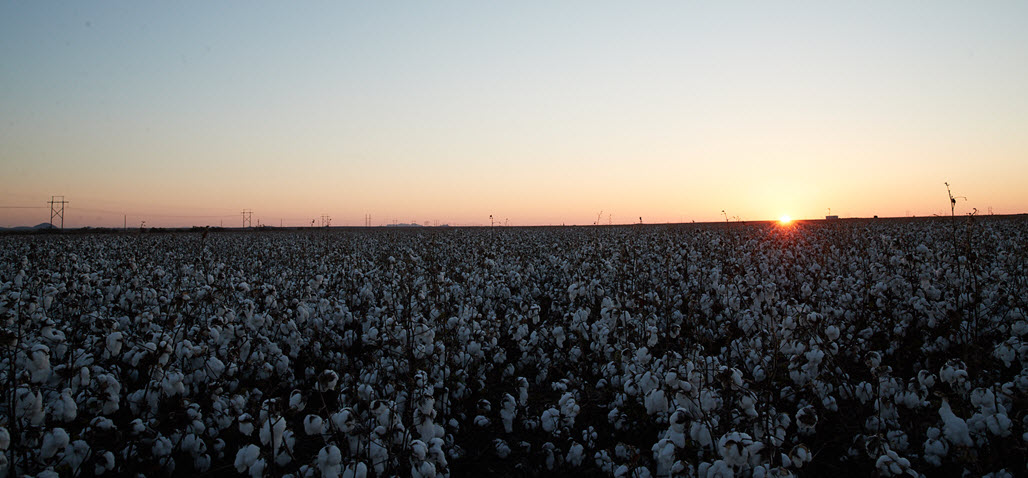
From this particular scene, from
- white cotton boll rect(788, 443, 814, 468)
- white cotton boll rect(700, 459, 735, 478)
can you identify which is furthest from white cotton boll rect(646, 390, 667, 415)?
white cotton boll rect(788, 443, 814, 468)

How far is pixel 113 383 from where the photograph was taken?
157 inches

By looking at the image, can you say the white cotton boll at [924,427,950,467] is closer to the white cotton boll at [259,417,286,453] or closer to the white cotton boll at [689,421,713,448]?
the white cotton boll at [689,421,713,448]

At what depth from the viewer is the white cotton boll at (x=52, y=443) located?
3.18 m

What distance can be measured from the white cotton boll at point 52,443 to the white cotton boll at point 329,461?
1690mm

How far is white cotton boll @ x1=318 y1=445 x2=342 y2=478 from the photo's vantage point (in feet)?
9.65

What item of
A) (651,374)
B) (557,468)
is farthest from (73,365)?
(651,374)

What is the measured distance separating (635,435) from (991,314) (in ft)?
18.5

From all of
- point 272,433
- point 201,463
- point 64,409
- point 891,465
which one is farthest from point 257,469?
point 891,465

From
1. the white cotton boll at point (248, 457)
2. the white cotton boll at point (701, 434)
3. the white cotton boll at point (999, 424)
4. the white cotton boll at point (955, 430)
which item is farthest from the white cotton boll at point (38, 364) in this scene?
the white cotton boll at point (999, 424)

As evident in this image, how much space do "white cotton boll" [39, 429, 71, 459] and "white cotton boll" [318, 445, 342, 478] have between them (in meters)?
1.69

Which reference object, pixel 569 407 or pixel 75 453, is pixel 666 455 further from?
pixel 75 453

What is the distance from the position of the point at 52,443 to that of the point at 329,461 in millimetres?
1782

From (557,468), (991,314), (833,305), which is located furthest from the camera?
(833,305)

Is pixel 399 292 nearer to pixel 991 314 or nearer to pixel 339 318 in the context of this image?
pixel 339 318
